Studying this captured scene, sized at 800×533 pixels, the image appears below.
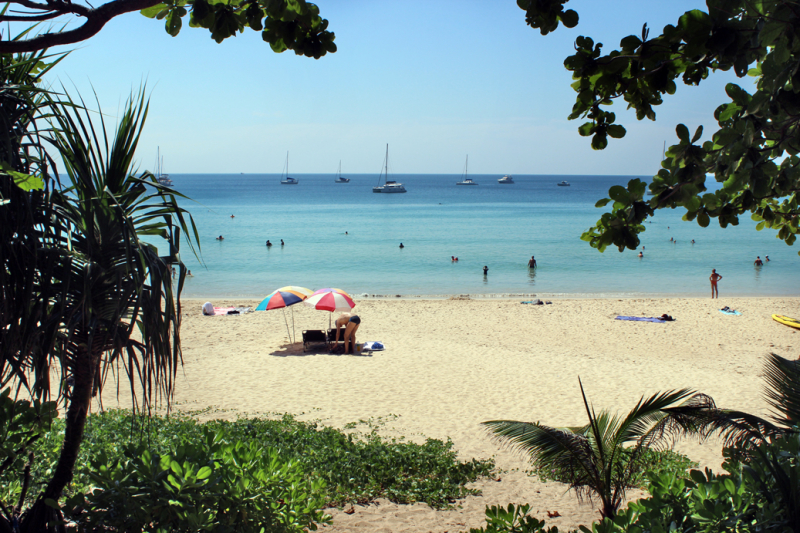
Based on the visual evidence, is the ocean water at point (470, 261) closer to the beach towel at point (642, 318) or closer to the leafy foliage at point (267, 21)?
the beach towel at point (642, 318)

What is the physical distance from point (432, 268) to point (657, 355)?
70.0 feet

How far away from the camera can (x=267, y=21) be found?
3105 mm

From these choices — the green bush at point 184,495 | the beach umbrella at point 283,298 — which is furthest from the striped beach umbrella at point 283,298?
the green bush at point 184,495

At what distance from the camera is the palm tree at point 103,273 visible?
331 cm

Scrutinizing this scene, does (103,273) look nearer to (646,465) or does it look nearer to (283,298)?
(646,465)

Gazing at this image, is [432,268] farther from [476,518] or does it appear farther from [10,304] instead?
[10,304]

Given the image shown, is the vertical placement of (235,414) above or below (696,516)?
below

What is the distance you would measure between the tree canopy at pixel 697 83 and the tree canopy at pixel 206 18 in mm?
1140

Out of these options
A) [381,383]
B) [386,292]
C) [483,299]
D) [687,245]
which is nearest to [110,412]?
[381,383]

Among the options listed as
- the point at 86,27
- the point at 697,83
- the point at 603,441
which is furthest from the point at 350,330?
the point at 697,83

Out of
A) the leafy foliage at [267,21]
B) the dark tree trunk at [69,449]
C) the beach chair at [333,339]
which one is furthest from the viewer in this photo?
the beach chair at [333,339]

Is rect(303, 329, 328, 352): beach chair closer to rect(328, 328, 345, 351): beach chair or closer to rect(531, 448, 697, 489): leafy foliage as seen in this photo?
rect(328, 328, 345, 351): beach chair

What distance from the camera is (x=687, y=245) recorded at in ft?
153

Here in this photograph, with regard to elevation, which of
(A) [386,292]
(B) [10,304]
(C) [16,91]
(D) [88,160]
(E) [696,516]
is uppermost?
(C) [16,91]
